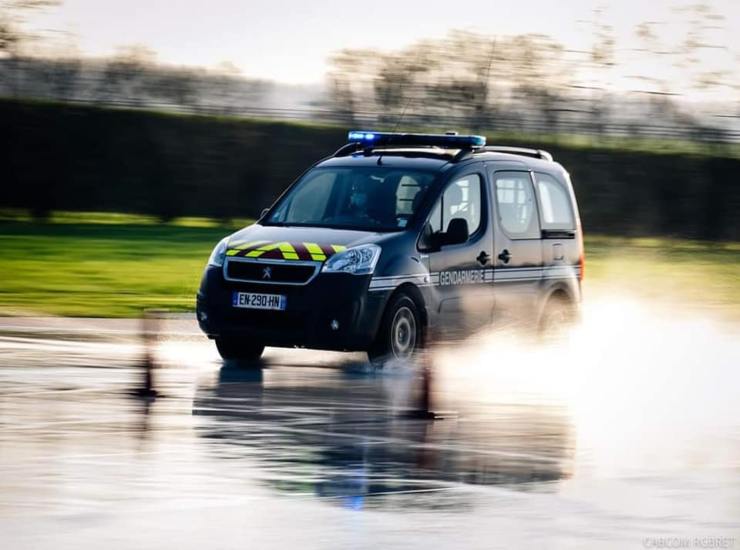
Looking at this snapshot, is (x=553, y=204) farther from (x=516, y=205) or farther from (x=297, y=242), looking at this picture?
(x=297, y=242)

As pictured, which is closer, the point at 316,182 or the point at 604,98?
the point at 316,182

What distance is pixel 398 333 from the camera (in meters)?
15.1

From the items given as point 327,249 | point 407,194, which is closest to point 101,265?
point 407,194

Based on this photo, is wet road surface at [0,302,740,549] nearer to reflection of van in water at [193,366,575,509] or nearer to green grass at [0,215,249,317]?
reflection of van in water at [193,366,575,509]

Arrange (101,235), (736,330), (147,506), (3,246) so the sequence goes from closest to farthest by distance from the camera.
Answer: (147,506) → (736,330) → (3,246) → (101,235)

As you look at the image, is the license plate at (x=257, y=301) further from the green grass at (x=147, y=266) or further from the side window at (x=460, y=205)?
the green grass at (x=147, y=266)

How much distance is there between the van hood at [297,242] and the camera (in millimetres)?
14758

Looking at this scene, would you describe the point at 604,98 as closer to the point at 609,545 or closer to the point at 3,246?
the point at 3,246

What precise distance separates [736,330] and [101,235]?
16.8 m

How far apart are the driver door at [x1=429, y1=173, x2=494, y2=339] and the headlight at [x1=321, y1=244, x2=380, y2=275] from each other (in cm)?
82

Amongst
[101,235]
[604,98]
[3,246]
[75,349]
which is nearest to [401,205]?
[75,349]

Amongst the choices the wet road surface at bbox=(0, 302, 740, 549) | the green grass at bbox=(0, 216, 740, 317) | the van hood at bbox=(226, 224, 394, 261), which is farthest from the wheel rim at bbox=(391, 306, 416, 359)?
the green grass at bbox=(0, 216, 740, 317)

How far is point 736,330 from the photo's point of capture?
72.4 ft

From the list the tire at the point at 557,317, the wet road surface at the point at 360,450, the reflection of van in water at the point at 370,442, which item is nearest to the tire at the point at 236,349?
the wet road surface at the point at 360,450
